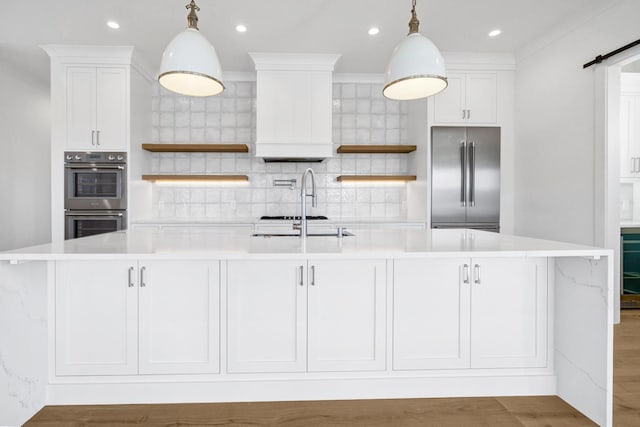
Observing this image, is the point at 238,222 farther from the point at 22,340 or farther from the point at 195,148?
the point at 22,340

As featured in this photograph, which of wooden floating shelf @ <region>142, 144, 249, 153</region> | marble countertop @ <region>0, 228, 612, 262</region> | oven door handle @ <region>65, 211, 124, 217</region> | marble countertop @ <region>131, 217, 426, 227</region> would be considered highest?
wooden floating shelf @ <region>142, 144, 249, 153</region>

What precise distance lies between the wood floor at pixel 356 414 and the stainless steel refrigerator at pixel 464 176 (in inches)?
89.9

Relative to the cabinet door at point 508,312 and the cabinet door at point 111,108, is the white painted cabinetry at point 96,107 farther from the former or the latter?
the cabinet door at point 508,312

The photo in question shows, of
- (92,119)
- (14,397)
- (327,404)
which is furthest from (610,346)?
(92,119)

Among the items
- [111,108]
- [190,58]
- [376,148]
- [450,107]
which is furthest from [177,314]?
[450,107]

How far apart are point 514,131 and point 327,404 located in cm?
360

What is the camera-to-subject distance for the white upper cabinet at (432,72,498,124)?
13.5 ft

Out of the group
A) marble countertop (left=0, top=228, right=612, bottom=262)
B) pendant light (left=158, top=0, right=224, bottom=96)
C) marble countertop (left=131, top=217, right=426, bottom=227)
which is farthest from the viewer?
marble countertop (left=131, top=217, right=426, bottom=227)

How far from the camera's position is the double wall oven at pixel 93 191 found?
392 centimetres

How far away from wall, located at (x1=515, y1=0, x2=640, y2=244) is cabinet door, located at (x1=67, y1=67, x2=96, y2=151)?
4545 mm

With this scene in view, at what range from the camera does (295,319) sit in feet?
6.48

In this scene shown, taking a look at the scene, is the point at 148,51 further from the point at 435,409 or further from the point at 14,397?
the point at 435,409

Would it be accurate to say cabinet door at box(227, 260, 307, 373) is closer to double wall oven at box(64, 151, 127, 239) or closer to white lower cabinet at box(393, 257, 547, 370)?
white lower cabinet at box(393, 257, 547, 370)

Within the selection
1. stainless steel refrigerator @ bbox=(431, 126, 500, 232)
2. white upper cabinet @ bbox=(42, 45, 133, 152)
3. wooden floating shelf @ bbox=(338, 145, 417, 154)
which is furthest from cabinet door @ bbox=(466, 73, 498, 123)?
white upper cabinet @ bbox=(42, 45, 133, 152)
